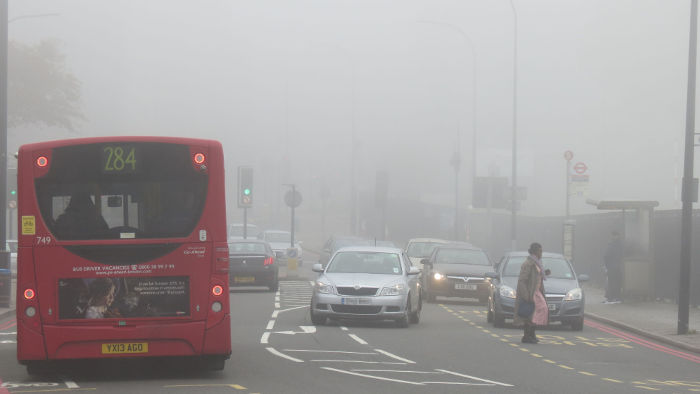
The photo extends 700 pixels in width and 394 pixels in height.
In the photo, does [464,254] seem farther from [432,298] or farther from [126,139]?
[126,139]

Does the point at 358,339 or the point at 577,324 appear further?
the point at 577,324

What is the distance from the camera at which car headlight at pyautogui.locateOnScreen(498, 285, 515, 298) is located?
21.9m

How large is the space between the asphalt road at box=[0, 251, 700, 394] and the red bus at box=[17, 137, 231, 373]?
51 cm

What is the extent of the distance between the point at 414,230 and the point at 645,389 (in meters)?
59.4

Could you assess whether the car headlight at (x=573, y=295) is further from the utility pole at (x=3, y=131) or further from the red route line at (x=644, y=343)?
the utility pole at (x=3, y=131)

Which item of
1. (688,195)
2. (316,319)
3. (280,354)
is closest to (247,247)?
(316,319)

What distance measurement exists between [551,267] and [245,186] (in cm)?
1885

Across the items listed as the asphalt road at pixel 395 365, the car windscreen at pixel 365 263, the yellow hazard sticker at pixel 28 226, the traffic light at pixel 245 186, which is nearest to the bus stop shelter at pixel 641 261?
the asphalt road at pixel 395 365

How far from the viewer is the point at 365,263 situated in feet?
72.9

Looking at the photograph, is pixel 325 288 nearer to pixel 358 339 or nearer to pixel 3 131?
pixel 358 339

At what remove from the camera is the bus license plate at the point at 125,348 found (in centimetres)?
1259

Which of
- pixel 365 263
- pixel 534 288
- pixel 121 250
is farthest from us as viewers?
pixel 365 263

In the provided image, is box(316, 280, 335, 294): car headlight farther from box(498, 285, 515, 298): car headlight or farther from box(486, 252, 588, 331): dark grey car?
box(498, 285, 515, 298): car headlight

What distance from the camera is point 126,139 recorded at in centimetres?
1278
